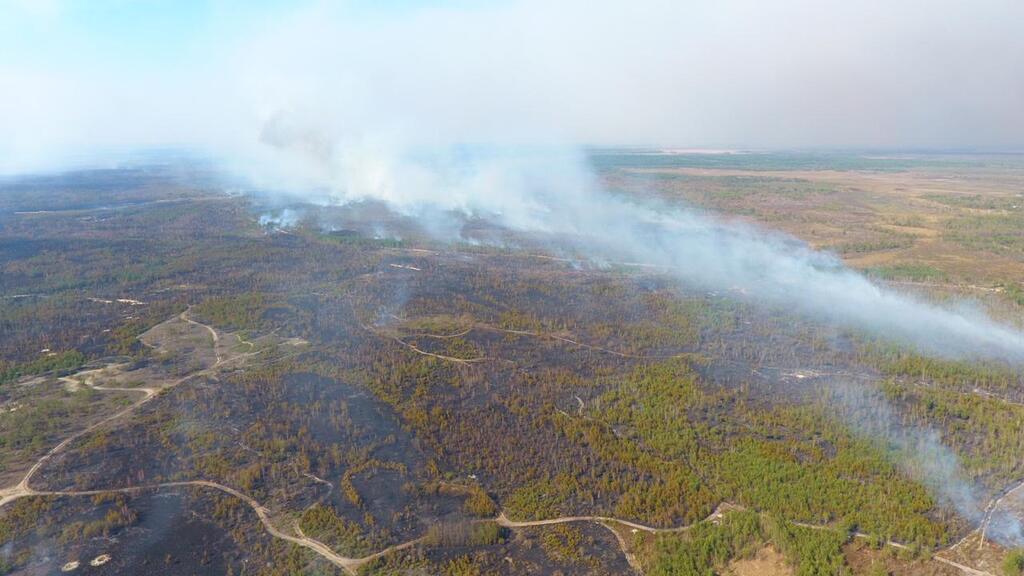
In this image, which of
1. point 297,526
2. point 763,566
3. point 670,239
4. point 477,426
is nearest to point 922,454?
point 763,566

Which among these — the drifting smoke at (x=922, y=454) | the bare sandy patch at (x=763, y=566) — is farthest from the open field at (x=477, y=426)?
the drifting smoke at (x=922, y=454)

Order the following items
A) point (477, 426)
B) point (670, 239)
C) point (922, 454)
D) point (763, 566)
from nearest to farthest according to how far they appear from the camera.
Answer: point (763, 566) < point (922, 454) < point (477, 426) < point (670, 239)

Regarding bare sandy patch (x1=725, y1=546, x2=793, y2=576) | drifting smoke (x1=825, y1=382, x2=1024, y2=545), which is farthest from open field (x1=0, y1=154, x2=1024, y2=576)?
drifting smoke (x1=825, y1=382, x2=1024, y2=545)

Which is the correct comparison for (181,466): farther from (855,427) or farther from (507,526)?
(855,427)

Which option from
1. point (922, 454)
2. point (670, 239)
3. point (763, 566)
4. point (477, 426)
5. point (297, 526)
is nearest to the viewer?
point (763, 566)

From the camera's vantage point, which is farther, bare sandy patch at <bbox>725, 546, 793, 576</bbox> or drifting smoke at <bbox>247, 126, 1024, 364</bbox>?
drifting smoke at <bbox>247, 126, 1024, 364</bbox>

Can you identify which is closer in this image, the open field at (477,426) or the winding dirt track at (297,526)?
the winding dirt track at (297,526)

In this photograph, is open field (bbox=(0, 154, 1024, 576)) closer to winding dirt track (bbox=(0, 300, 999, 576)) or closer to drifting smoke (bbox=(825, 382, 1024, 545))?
winding dirt track (bbox=(0, 300, 999, 576))

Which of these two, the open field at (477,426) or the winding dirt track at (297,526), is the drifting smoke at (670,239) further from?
the winding dirt track at (297,526)

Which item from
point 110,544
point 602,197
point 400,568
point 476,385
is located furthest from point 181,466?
point 602,197

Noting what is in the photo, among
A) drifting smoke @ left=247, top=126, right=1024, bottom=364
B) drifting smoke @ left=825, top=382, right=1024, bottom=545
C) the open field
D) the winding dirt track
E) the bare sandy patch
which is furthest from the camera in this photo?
drifting smoke @ left=247, top=126, right=1024, bottom=364

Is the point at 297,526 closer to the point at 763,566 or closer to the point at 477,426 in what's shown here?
the point at 477,426
